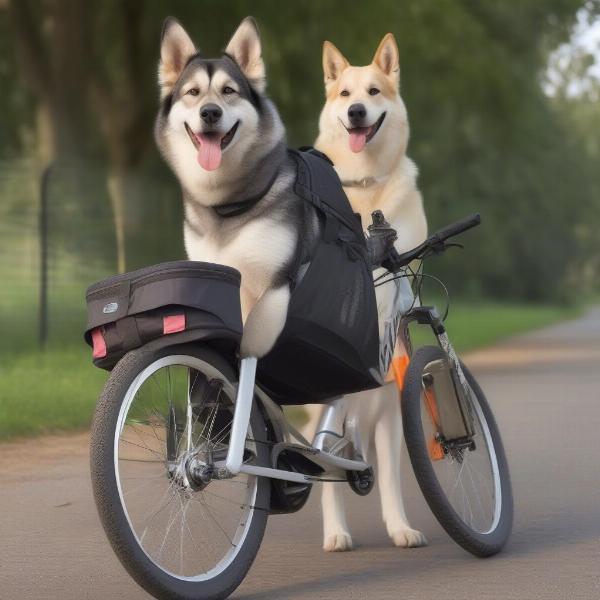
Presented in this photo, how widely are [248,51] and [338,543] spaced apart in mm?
2041

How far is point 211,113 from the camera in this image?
5527 mm

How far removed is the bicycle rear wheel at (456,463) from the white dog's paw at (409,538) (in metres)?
0.29

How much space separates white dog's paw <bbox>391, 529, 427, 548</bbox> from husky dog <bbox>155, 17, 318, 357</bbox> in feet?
4.48

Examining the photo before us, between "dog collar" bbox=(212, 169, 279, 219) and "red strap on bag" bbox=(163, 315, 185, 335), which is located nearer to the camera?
"red strap on bag" bbox=(163, 315, 185, 335)

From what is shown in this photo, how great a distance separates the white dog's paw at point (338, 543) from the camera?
658 centimetres

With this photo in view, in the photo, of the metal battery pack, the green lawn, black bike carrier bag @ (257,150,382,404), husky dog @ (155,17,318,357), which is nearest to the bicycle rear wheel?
the metal battery pack

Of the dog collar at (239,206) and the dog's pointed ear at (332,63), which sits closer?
the dog collar at (239,206)

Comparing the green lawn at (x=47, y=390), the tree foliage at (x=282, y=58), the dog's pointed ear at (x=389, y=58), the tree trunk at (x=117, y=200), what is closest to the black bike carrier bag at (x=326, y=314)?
the dog's pointed ear at (x=389, y=58)

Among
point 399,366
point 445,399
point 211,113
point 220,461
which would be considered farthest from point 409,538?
point 211,113

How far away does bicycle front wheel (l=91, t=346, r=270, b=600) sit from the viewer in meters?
5.05

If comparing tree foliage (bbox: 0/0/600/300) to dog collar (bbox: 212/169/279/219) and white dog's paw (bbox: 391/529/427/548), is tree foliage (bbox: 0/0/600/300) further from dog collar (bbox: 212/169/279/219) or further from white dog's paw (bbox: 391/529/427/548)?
dog collar (bbox: 212/169/279/219)

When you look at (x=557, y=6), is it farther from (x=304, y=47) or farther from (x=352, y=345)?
(x=352, y=345)

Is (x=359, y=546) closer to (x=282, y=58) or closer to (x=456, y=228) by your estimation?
(x=456, y=228)

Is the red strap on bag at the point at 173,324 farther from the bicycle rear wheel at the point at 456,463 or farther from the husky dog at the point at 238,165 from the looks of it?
the bicycle rear wheel at the point at 456,463
